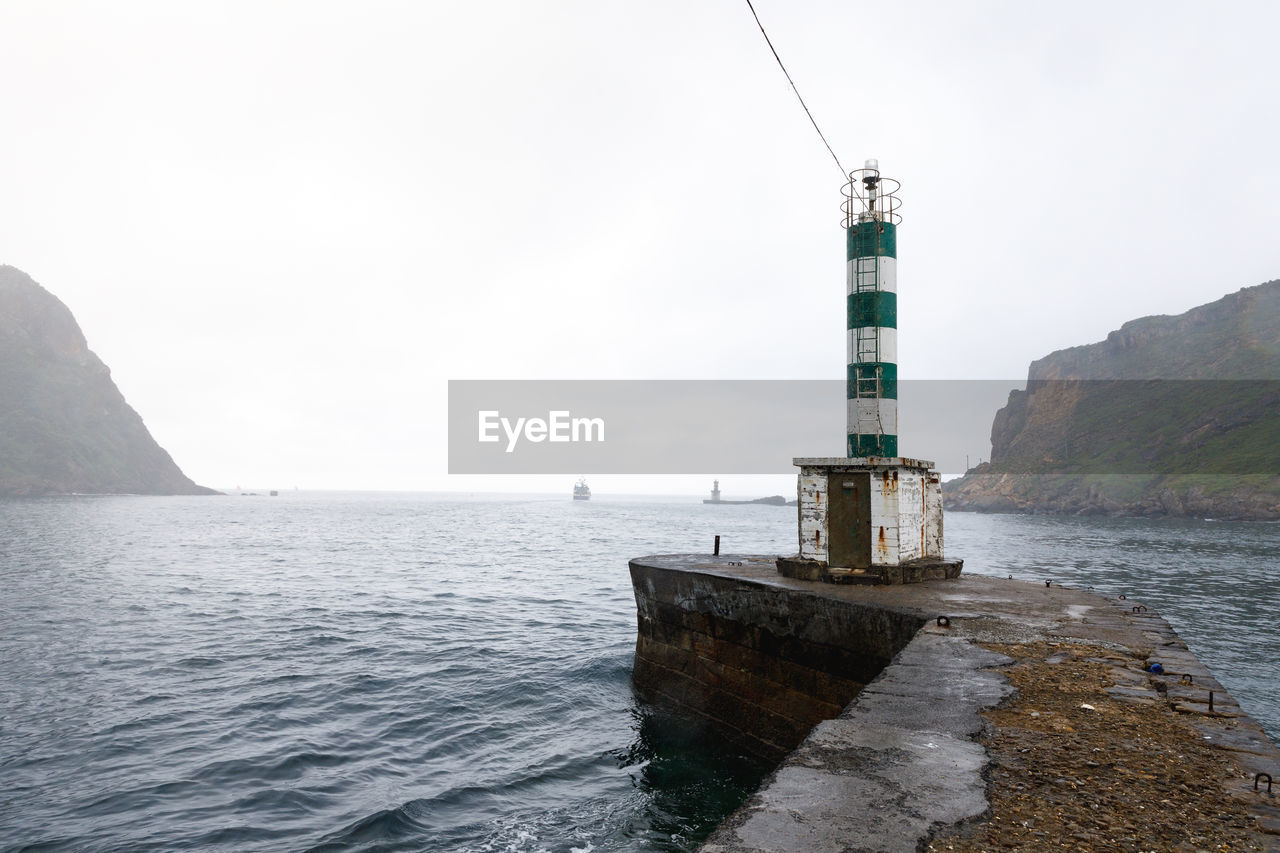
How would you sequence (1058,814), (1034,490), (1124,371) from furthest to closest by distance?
(1124,371) → (1034,490) → (1058,814)

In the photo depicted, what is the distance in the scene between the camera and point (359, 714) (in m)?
14.0

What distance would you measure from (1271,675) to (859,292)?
14.5m

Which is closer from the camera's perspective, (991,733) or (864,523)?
(991,733)

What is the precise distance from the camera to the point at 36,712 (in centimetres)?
1351

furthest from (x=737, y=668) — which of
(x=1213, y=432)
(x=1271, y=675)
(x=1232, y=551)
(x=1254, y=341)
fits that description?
(x=1254, y=341)

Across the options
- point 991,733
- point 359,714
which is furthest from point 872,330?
point 359,714

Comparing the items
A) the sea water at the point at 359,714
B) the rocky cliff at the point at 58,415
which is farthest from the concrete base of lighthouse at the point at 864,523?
the rocky cliff at the point at 58,415

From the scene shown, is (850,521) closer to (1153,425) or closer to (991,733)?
(991,733)

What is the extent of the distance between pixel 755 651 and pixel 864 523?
12.4 feet

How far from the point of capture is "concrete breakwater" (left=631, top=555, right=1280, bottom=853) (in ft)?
13.1

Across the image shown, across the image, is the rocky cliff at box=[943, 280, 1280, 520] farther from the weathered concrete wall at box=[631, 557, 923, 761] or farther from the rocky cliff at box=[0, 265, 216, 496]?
the rocky cliff at box=[0, 265, 216, 496]

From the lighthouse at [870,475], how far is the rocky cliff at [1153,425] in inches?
4274

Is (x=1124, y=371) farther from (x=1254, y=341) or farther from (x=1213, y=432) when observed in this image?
Result: (x=1213, y=432)

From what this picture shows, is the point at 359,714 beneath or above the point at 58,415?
beneath
